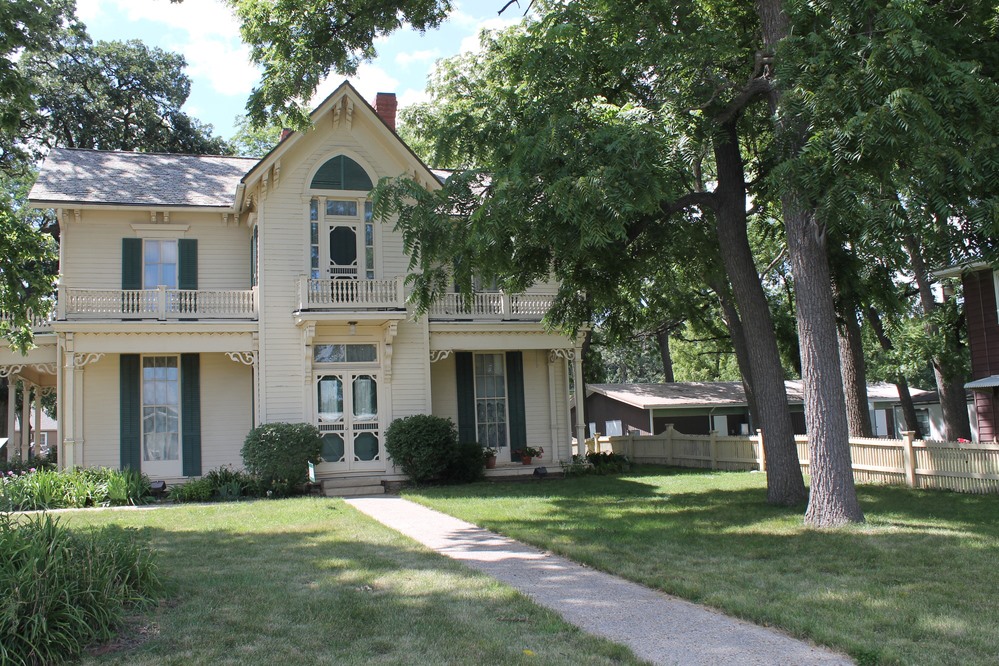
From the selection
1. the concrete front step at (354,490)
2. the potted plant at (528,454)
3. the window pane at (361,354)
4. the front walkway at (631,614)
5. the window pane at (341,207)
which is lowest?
the front walkway at (631,614)

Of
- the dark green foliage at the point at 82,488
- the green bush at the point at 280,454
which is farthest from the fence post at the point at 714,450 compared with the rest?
the dark green foliage at the point at 82,488

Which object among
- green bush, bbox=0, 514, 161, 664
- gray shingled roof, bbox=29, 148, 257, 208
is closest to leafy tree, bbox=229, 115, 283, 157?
gray shingled roof, bbox=29, 148, 257, 208

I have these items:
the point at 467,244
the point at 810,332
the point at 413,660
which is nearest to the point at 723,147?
the point at 810,332

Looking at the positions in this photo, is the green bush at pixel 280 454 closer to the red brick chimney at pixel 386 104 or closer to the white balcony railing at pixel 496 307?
the white balcony railing at pixel 496 307

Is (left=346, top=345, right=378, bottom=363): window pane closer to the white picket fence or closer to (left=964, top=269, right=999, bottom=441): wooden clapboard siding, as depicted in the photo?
the white picket fence

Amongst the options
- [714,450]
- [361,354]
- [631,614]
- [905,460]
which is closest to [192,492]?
[361,354]

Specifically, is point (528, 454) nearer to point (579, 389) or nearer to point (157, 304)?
point (579, 389)

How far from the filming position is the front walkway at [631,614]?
226 inches

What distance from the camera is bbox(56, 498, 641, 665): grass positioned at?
5.79m

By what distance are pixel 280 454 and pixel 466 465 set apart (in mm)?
4317

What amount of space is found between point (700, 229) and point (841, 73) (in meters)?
5.60

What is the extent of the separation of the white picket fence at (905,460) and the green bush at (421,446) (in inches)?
342

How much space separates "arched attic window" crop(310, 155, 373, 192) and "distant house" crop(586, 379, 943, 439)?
1537 centimetres

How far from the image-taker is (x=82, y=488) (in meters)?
16.0
